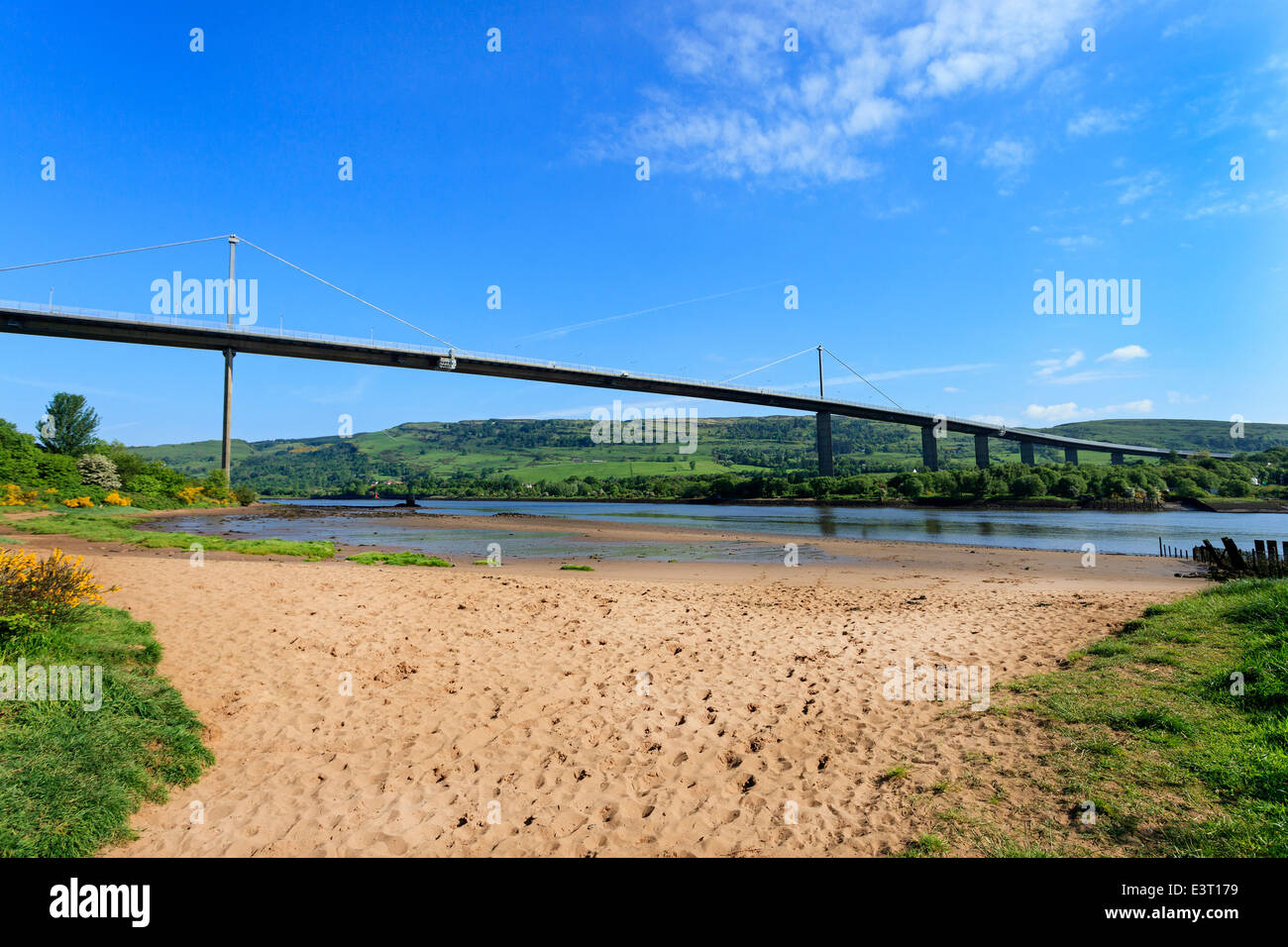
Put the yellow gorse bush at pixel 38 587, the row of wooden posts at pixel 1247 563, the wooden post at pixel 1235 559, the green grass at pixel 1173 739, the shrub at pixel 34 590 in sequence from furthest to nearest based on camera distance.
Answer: the wooden post at pixel 1235 559 → the row of wooden posts at pixel 1247 563 → the yellow gorse bush at pixel 38 587 → the shrub at pixel 34 590 → the green grass at pixel 1173 739

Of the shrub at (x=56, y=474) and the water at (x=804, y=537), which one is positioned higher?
the shrub at (x=56, y=474)

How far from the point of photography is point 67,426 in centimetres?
5919

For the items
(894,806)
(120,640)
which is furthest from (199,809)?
(894,806)

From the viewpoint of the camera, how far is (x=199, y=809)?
15.2 feet

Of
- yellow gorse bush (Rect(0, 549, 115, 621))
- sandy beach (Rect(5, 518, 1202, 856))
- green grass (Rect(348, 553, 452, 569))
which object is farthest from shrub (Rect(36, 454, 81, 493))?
yellow gorse bush (Rect(0, 549, 115, 621))

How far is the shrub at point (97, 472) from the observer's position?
47969 millimetres

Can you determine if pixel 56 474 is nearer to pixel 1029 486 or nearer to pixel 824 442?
pixel 824 442

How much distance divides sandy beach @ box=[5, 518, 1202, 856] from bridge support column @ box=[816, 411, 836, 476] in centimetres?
8489

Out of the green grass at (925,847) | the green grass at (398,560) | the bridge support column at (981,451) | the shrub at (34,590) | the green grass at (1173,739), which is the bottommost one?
the green grass at (925,847)

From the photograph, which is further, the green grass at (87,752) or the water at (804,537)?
the water at (804,537)

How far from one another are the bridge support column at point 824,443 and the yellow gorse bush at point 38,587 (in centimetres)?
9608

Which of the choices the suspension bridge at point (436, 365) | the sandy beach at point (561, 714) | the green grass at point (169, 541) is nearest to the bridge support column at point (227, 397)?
the suspension bridge at point (436, 365)

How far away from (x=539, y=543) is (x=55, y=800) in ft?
97.4

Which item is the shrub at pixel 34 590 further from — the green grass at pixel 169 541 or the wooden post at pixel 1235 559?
the wooden post at pixel 1235 559
